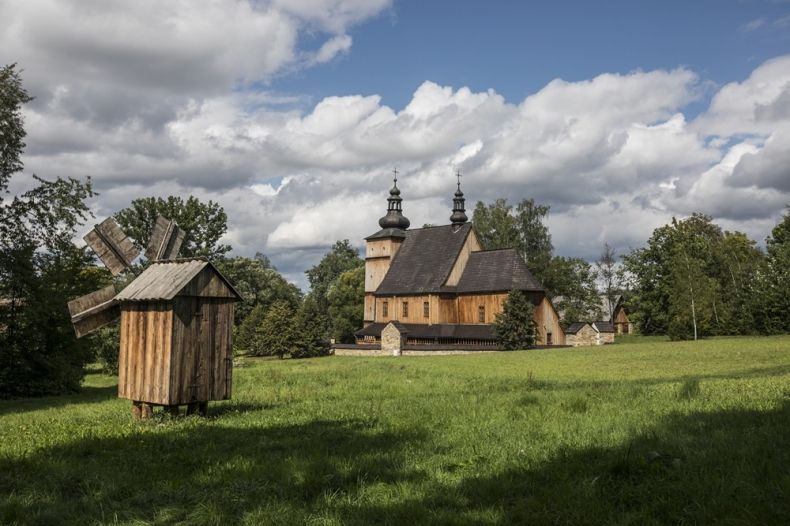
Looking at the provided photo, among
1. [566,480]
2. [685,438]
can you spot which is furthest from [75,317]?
[685,438]

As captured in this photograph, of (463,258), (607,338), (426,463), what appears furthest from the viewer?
(463,258)

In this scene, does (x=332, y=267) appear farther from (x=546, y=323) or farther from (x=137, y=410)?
(x=137, y=410)

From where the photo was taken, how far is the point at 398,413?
12992 millimetres

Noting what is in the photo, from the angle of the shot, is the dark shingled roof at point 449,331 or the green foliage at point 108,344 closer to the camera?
the green foliage at point 108,344

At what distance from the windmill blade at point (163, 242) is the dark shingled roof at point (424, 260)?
46467 mm

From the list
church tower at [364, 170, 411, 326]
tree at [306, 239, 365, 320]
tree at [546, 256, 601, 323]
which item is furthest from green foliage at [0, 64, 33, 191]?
tree at [306, 239, 365, 320]

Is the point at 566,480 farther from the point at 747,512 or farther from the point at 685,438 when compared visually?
the point at 685,438

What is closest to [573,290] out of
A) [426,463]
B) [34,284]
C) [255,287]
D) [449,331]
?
[449,331]

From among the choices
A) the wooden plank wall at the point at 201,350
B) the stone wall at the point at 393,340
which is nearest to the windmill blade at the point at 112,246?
the wooden plank wall at the point at 201,350

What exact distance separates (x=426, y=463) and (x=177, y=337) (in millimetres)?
6573

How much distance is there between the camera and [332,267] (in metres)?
112

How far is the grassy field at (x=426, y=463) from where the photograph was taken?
6.33 meters

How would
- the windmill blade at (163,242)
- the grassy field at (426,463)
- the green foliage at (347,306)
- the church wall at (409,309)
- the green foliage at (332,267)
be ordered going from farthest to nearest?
the green foliage at (332,267) < the green foliage at (347,306) < the church wall at (409,309) < the windmill blade at (163,242) < the grassy field at (426,463)

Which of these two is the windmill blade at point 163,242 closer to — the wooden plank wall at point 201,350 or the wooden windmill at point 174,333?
the wooden windmill at point 174,333
